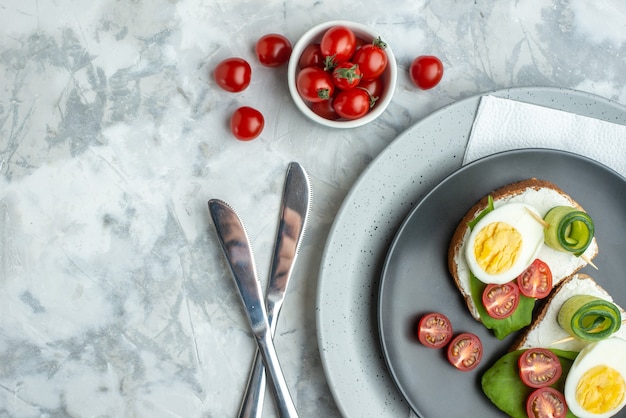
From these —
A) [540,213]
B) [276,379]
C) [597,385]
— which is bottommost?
[276,379]

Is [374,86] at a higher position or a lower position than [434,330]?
higher

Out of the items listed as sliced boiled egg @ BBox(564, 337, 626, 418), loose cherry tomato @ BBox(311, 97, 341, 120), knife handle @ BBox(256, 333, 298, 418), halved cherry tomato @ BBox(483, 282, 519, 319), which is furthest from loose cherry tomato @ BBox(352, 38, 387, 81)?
sliced boiled egg @ BBox(564, 337, 626, 418)

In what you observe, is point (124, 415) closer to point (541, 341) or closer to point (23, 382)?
point (23, 382)

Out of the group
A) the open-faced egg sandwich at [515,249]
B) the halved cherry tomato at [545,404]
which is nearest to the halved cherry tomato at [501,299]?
the open-faced egg sandwich at [515,249]

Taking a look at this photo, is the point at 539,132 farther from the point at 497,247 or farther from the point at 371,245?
the point at 371,245

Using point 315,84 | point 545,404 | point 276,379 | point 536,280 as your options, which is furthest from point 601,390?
point 315,84

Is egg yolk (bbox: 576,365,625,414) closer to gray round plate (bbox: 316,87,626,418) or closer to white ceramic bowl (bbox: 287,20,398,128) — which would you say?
gray round plate (bbox: 316,87,626,418)
